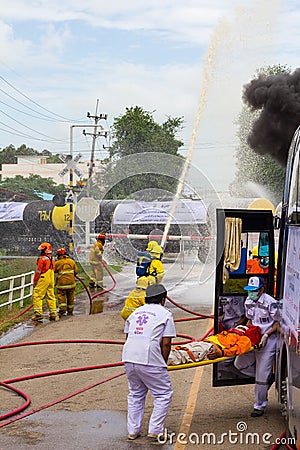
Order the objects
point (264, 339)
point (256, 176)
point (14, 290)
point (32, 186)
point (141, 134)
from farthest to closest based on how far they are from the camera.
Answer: point (32, 186)
point (141, 134)
point (256, 176)
point (14, 290)
point (264, 339)

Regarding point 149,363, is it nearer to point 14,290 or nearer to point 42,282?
point 42,282

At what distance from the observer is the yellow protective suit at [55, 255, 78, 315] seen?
50.3 feet

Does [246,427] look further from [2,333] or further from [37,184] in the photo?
[37,184]

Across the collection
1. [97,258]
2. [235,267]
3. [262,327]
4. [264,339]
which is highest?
[235,267]

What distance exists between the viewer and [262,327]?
7.18 meters

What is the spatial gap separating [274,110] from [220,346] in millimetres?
7716

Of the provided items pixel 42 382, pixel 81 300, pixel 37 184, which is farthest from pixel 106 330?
pixel 37 184

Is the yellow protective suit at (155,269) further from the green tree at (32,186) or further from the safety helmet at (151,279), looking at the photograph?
the green tree at (32,186)

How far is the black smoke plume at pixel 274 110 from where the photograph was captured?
13.5 m

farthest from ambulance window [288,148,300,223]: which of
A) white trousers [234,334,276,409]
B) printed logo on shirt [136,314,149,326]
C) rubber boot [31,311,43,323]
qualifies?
rubber boot [31,311,43,323]

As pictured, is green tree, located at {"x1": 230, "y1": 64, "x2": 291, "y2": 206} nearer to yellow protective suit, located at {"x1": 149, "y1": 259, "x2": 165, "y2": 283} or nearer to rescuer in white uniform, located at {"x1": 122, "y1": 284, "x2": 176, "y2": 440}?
yellow protective suit, located at {"x1": 149, "y1": 259, "x2": 165, "y2": 283}

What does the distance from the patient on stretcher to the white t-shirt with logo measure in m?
0.29

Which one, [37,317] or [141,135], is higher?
[141,135]

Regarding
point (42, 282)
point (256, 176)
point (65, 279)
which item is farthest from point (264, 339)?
point (256, 176)
